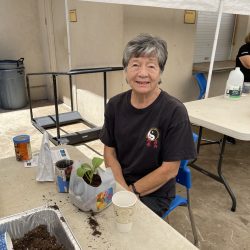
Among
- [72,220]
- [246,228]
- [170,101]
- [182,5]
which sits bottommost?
[246,228]

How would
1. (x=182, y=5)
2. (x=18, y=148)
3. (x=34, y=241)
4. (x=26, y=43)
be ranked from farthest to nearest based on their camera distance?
1. (x=26, y=43)
2. (x=182, y=5)
3. (x=18, y=148)
4. (x=34, y=241)

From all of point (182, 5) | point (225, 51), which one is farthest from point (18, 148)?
point (225, 51)

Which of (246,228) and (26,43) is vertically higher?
(26,43)

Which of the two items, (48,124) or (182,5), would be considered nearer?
(182,5)

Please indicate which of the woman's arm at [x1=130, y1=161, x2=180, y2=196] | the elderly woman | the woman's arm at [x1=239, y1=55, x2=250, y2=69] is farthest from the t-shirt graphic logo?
the woman's arm at [x1=239, y1=55, x2=250, y2=69]

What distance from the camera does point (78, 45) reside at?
340 centimetres

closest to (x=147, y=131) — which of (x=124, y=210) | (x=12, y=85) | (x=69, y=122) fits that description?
(x=124, y=210)

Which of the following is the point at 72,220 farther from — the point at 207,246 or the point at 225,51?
the point at 225,51

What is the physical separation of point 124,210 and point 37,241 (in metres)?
0.26

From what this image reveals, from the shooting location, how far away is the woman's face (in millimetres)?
1158

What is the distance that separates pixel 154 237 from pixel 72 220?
28 centimetres

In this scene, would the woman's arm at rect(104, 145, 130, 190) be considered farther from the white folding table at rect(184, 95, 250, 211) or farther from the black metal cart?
the black metal cart

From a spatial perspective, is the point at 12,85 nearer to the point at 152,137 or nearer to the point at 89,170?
the point at 152,137

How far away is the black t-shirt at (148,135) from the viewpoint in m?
1.17
